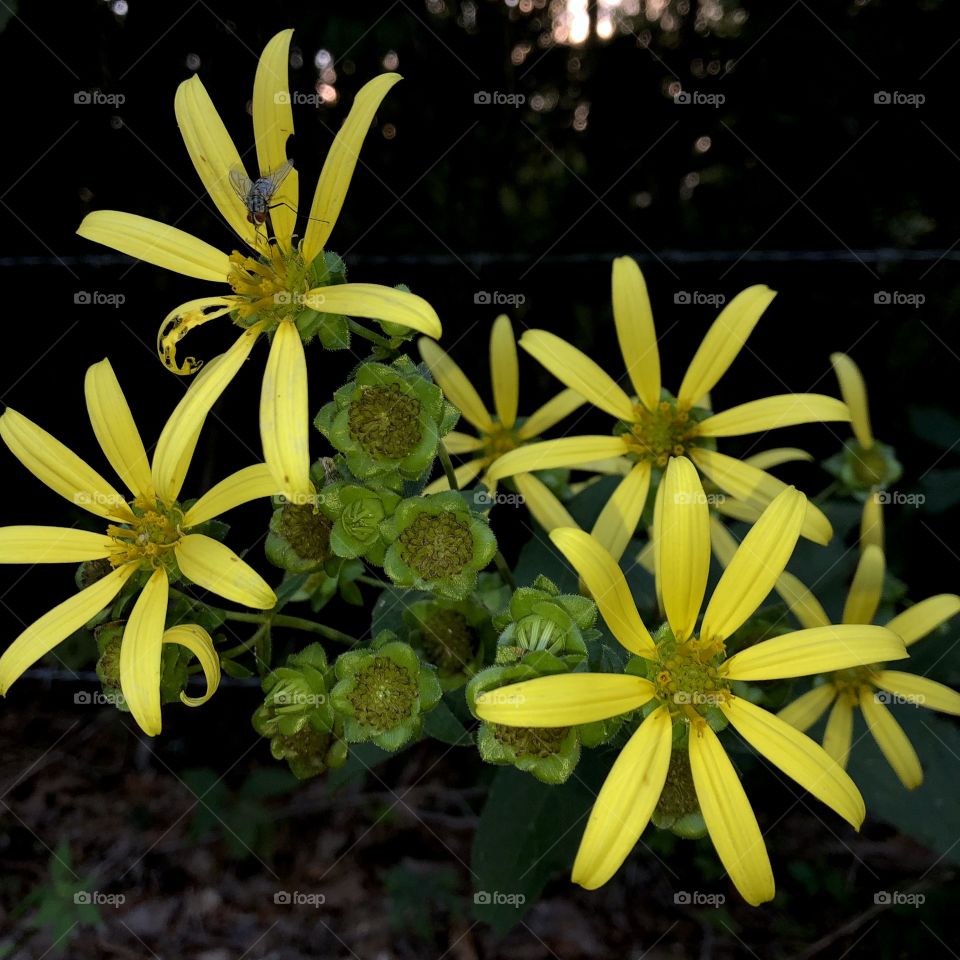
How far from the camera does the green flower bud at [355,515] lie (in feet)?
5.53

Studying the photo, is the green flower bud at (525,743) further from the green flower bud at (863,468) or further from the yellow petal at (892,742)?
the green flower bud at (863,468)

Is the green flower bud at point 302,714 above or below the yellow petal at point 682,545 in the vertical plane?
below

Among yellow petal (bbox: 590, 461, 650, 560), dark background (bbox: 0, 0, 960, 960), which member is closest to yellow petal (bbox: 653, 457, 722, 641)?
yellow petal (bbox: 590, 461, 650, 560)

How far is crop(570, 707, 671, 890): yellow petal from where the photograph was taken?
1437mm

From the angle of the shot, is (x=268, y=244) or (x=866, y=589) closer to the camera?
(x=268, y=244)

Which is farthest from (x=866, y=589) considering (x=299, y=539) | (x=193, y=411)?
(x=193, y=411)

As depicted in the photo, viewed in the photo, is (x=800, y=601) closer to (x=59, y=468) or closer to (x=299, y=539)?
(x=299, y=539)

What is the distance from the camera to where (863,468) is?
263 centimetres

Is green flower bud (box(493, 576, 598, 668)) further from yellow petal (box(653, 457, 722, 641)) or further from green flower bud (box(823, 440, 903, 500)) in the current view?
green flower bud (box(823, 440, 903, 500))

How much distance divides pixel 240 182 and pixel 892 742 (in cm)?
206

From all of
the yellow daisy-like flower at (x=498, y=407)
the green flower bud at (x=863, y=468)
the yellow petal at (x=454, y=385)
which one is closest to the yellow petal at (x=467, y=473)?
the yellow daisy-like flower at (x=498, y=407)

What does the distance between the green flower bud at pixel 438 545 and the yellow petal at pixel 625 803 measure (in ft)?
1.50

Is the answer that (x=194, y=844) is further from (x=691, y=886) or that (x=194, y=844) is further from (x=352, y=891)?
(x=691, y=886)

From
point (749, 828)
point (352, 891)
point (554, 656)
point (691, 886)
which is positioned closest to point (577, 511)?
point (554, 656)
